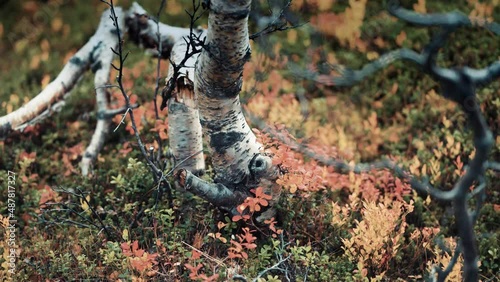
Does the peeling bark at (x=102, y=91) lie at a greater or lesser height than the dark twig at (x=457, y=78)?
greater

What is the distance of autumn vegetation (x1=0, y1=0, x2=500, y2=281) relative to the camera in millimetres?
5090

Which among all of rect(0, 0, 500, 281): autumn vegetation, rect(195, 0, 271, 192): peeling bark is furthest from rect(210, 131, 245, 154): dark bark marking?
rect(0, 0, 500, 281): autumn vegetation

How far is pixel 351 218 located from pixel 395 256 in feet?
2.27

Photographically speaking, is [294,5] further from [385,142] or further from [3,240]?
[3,240]

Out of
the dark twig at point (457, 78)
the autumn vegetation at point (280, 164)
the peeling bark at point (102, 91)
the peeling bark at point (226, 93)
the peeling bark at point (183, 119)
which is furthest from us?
the peeling bark at point (102, 91)

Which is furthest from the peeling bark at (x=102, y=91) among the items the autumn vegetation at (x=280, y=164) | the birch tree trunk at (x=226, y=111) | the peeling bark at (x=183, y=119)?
the birch tree trunk at (x=226, y=111)

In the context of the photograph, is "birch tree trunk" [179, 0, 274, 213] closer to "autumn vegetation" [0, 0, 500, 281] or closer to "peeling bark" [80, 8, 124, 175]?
"autumn vegetation" [0, 0, 500, 281]

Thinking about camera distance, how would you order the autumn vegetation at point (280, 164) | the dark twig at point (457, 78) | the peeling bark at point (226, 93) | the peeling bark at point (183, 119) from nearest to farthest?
the dark twig at point (457, 78)
the peeling bark at point (226, 93)
the autumn vegetation at point (280, 164)
the peeling bark at point (183, 119)

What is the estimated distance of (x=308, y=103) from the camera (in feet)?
27.8

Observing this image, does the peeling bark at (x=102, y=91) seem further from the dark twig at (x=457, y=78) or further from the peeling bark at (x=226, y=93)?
the dark twig at (x=457, y=78)

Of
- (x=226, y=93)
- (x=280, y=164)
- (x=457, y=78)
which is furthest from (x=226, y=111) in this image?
(x=457, y=78)

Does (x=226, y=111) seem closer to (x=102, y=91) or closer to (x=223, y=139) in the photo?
(x=223, y=139)

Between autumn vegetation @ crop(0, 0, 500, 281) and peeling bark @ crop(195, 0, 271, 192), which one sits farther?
autumn vegetation @ crop(0, 0, 500, 281)

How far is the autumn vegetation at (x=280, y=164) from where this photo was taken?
5.09 metres
